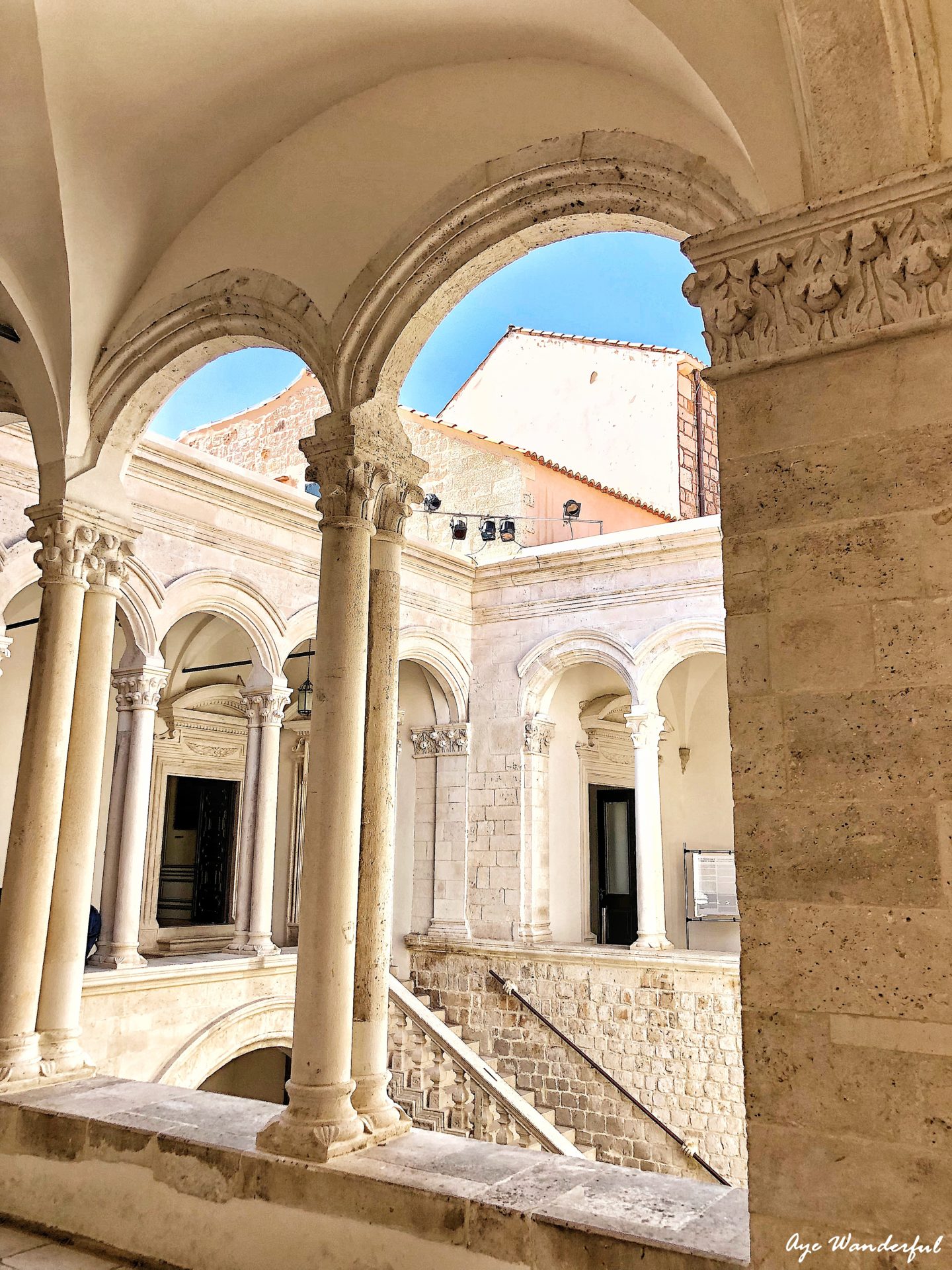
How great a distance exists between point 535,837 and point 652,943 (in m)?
1.75

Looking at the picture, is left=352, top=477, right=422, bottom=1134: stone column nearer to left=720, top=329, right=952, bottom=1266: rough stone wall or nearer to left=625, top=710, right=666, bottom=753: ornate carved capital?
left=720, top=329, right=952, bottom=1266: rough stone wall

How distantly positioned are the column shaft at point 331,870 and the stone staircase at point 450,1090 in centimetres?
548

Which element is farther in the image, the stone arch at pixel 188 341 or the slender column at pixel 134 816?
the slender column at pixel 134 816

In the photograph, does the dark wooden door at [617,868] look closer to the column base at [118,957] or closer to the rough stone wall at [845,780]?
the column base at [118,957]

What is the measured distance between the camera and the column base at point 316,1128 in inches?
123

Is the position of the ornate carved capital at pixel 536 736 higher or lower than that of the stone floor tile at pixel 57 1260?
higher

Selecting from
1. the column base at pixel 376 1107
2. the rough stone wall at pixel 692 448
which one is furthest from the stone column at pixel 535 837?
the column base at pixel 376 1107

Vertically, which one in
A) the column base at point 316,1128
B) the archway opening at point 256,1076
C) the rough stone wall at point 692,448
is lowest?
the archway opening at point 256,1076

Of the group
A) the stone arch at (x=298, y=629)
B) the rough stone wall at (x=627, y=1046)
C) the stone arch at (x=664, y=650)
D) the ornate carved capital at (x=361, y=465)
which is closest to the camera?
the ornate carved capital at (x=361, y=465)

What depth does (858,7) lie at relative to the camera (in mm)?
2396

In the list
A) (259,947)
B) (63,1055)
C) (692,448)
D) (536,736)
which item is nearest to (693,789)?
(536,736)

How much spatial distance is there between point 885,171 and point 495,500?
1148cm

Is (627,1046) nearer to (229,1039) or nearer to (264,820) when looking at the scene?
(229,1039)

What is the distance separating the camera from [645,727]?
35.8 ft
